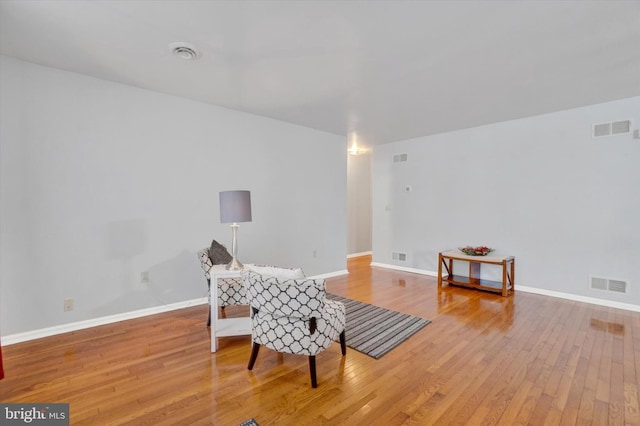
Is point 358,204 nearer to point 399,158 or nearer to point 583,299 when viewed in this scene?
point 399,158

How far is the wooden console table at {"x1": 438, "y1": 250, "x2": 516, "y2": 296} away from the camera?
167 inches

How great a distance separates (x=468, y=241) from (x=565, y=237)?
52.7 inches

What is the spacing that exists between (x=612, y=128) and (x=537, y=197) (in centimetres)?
119

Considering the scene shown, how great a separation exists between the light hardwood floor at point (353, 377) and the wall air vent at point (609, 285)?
46cm

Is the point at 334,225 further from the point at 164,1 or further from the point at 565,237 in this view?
the point at 164,1

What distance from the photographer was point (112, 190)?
129 inches

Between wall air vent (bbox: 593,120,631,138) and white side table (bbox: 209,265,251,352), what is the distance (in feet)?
16.2

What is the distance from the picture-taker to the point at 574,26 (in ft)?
7.27

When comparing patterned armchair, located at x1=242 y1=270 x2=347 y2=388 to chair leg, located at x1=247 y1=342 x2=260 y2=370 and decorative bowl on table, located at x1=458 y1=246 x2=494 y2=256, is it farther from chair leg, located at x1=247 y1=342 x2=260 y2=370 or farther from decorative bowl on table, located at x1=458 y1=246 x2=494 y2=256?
decorative bowl on table, located at x1=458 y1=246 x2=494 y2=256

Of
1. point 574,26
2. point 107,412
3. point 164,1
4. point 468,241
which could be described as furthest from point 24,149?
point 468,241

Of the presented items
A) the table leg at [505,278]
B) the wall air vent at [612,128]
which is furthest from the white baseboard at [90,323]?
the wall air vent at [612,128]

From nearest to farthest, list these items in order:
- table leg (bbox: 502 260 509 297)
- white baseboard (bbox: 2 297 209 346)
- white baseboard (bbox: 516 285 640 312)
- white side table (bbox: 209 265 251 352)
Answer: white side table (bbox: 209 265 251 352)
white baseboard (bbox: 2 297 209 346)
white baseboard (bbox: 516 285 640 312)
table leg (bbox: 502 260 509 297)

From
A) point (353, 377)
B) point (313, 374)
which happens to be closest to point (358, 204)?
point (353, 377)

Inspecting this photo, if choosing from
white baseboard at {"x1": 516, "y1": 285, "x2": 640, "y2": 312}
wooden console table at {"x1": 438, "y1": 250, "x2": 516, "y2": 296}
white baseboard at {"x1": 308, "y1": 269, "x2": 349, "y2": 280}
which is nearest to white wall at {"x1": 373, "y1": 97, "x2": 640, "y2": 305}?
white baseboard at {"x1": 516, "y1": 285, "x2": 640, "y2": 312}
